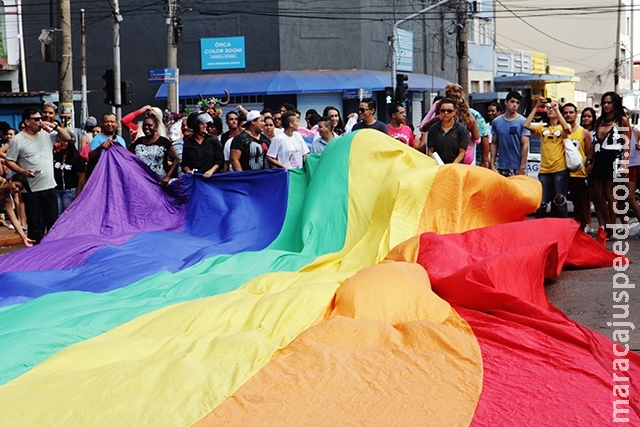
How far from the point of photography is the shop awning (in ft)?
109

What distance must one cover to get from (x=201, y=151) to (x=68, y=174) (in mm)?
2301

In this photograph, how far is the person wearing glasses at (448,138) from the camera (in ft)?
32.7

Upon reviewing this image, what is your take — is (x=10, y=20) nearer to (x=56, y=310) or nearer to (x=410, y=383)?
(x=56, y=310)

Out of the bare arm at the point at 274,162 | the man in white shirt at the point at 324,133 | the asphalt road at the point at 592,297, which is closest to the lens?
the asphalt road at the point at 592,297

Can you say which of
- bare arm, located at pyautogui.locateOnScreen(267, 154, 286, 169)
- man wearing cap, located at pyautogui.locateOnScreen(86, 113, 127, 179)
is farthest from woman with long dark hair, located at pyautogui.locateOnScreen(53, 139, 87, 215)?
bare arm, located at pyautogui.locateOnScreen(267, 154, 286, 169)

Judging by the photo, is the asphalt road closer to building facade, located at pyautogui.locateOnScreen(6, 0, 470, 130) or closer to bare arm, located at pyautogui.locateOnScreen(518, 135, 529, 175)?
bare arm, located at pyautogui.locateOnScreen(518, 135, 529, 175)

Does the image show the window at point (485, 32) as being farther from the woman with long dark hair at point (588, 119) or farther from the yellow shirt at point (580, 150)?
the yellow shirt at point (580, 150)

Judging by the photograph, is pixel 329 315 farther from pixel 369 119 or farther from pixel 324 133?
pixel 324 133

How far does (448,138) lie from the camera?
9.98 metres

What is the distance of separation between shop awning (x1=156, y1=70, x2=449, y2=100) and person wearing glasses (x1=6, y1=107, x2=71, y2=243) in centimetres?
2219

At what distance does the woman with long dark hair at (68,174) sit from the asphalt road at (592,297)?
6.40m

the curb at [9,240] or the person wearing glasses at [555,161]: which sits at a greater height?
the person wearing glasses at [555,161]

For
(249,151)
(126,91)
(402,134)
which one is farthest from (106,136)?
(126,91)

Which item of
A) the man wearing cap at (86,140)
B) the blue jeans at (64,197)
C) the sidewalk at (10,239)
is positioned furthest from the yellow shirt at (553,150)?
the sidewalk at (10,239)
